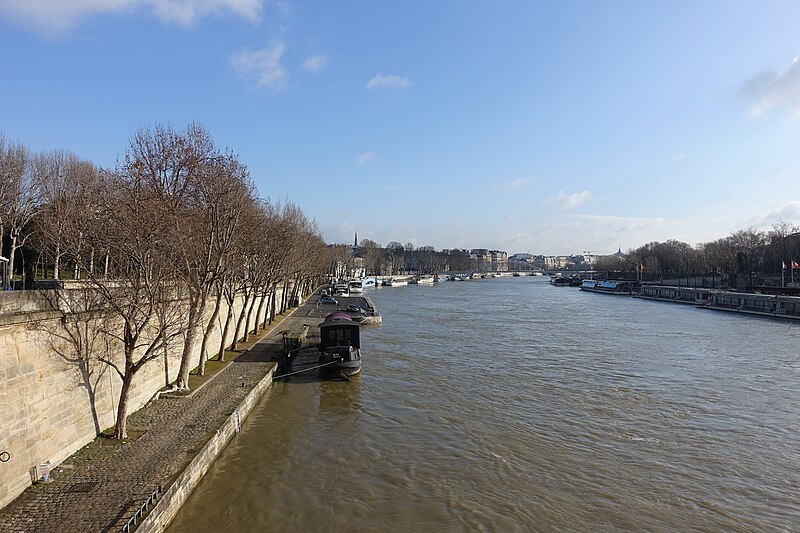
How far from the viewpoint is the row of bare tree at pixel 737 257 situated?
86.1 metres

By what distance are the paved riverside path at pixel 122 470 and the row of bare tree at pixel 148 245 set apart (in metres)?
1.15

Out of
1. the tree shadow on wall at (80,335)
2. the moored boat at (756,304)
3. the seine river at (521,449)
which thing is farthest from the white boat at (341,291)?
the tree shadow on wall at (80,335)

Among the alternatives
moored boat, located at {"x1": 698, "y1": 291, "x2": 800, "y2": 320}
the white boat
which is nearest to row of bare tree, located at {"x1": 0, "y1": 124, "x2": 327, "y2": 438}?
the white boat

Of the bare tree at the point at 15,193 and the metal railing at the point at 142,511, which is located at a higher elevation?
the bare tree at the point at 15,193

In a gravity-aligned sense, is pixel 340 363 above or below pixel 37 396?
below

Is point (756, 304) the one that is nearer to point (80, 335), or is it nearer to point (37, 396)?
point (80, 335)

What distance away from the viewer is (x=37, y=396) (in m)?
11.3

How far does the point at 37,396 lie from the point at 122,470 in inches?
95.8

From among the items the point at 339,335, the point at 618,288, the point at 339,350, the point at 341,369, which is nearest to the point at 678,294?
the point at 618,288

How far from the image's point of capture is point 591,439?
16.5m

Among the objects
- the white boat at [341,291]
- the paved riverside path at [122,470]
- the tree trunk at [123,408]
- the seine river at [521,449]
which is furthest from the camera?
the white boat at [341,291]

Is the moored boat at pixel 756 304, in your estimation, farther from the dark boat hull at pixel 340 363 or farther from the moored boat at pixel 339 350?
the dark boat hull at pixel 340 363

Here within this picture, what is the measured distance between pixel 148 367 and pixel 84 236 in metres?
5.09

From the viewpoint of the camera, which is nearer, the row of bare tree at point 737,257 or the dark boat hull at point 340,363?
the dark boat hull at point 340,363
